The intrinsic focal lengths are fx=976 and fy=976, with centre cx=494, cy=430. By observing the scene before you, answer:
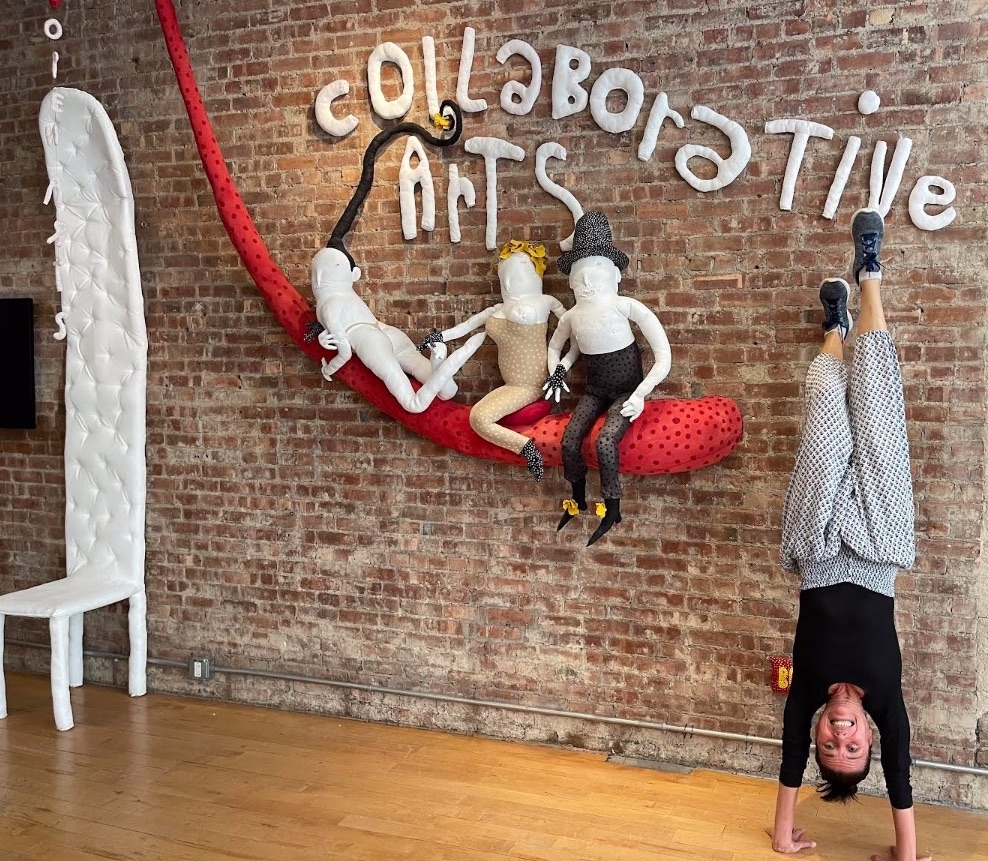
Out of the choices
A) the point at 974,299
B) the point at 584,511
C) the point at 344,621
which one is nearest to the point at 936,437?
the point at 974,299

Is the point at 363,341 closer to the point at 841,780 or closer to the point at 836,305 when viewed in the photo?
the point at 836,305

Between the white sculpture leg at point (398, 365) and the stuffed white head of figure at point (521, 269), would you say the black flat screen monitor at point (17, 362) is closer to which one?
the white sculpture leg at point (398, 365)

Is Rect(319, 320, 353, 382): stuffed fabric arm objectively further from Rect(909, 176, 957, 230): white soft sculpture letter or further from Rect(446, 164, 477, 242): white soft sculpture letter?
Rect(909, 176, 957, 230): white soft sculpture letter

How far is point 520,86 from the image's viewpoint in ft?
11.8

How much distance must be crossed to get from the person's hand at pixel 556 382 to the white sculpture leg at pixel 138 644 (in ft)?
7.00

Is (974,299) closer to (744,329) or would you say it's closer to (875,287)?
(875,287)

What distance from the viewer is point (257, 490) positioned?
13.8 ft

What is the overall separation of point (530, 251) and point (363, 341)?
72 cm

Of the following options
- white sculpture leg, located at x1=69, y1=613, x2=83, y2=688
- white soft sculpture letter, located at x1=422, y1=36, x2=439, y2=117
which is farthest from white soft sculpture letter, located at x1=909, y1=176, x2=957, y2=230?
white sculpture leg, located at x1=69, y1=613, x2=83, y2=688

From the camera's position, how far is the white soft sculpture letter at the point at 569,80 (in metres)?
3.50

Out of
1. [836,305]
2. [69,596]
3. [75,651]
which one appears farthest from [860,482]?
[75,651]

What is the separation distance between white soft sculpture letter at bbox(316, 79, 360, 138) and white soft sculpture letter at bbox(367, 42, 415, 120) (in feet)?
0.37

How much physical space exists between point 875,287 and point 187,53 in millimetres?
2932

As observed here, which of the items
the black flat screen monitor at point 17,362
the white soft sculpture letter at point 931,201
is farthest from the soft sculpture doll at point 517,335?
the black flat screen monitor at point 17,362
